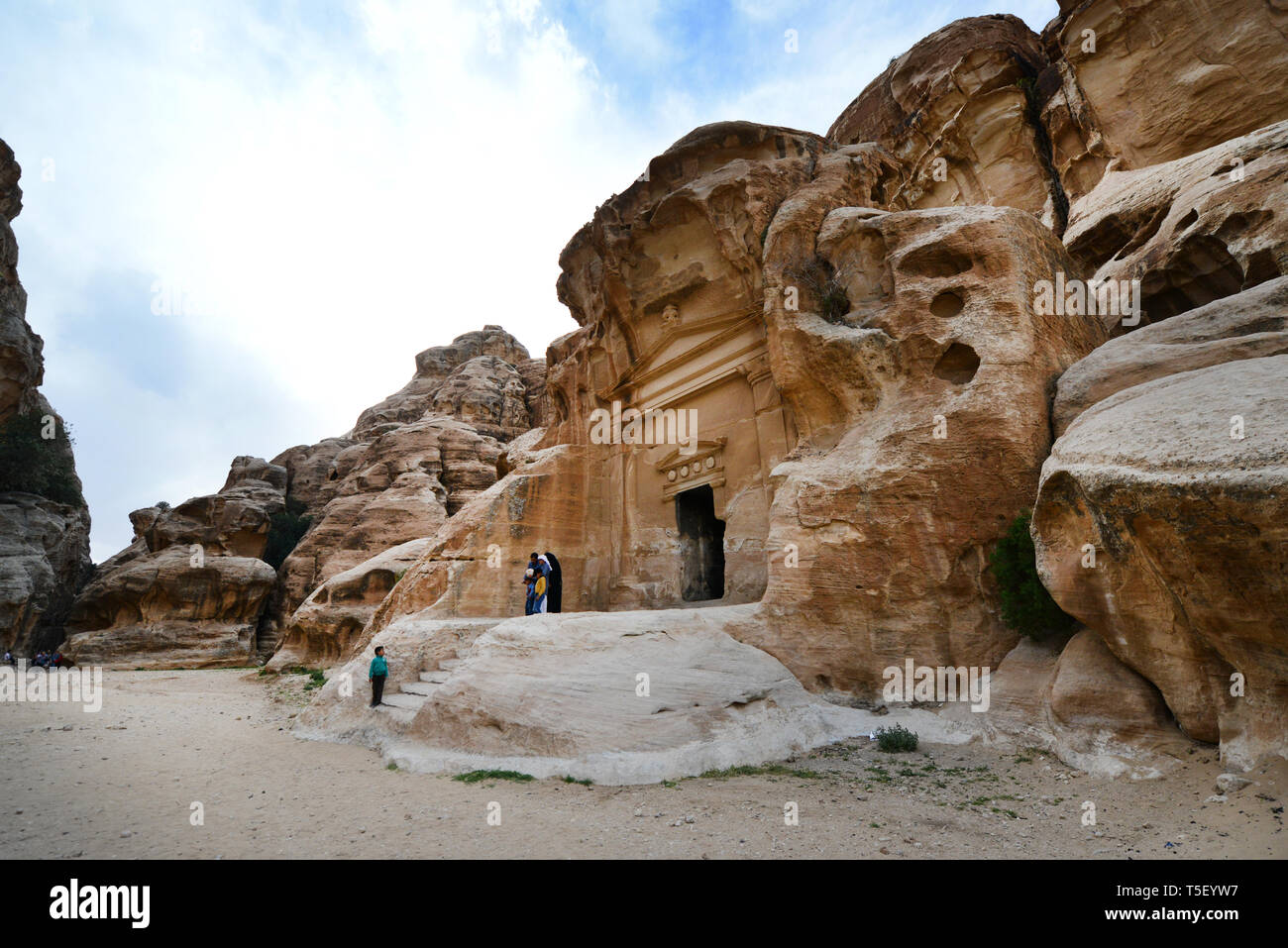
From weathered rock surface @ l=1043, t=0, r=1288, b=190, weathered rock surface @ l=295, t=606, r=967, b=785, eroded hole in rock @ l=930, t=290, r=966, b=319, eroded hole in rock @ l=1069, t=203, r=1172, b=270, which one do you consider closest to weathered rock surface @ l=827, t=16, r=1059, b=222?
weathered rock surface @ l=1043, t=0, r=1288, b=190

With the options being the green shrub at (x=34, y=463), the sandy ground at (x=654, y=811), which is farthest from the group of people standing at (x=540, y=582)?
the green shrub at (x=34, y=463)

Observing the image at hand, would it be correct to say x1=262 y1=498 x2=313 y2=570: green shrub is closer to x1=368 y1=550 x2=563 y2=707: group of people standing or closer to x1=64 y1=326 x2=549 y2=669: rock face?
x1=64 y1=326 x2=549 y2=669: rock face

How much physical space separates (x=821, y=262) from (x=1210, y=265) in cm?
589

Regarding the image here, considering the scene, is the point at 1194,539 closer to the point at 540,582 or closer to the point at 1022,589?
the point at 1022,589

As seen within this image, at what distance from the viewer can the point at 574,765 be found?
20.3 feet

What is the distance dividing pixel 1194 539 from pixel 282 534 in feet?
123

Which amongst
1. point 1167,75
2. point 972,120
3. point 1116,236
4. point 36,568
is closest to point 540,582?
point 1116,236

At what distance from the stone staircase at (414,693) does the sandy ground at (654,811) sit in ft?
2.82

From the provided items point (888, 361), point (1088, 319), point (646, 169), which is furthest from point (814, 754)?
point (646, 169)

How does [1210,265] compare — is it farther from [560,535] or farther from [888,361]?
[560,535]

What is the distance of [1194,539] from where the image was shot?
4.66m

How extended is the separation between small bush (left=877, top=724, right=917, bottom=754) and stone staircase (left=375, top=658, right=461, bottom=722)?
521 centimetres

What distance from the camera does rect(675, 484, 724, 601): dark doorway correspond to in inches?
529

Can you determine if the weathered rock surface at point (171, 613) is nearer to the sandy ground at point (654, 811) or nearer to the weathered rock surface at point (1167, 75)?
the sandy ground at point (654, 811)
